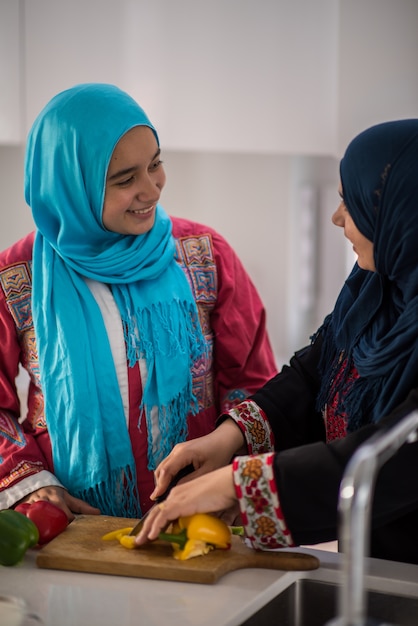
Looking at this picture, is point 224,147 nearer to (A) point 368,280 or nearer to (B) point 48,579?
(A) point 368,280

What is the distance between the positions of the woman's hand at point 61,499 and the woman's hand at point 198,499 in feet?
1.12

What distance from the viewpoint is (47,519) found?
147 centimetres

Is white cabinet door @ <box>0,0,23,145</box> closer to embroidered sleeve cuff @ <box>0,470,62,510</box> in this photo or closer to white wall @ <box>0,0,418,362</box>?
white wall @ <box>0,0,418,362</box>

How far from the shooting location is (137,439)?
1838 millimetres

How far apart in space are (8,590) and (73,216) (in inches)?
31.9

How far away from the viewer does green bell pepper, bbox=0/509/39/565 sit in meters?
1.38

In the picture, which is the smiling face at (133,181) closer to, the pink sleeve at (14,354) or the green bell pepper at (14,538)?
the pink sleeve at (14,354)

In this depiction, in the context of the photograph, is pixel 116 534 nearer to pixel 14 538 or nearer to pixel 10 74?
pixel 14 538

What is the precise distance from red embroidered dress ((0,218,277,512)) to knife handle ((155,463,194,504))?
290 millimetres

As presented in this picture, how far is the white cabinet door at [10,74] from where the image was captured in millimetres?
2912

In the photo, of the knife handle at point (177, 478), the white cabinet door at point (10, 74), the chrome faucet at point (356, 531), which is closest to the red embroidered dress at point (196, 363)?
the knife handle at point (177, 478)

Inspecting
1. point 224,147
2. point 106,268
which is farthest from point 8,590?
point 224,147

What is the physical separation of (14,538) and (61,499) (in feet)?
0.97

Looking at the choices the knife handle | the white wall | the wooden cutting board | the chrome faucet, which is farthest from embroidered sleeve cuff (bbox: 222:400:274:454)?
the white wall
